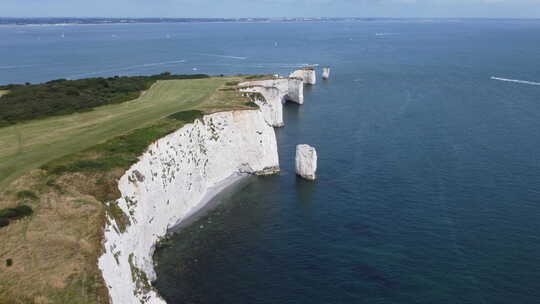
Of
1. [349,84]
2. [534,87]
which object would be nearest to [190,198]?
[349,84]

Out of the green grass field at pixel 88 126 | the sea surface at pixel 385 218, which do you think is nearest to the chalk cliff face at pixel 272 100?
the sea surface at pixel 385 218

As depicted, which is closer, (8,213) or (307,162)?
(8,213)

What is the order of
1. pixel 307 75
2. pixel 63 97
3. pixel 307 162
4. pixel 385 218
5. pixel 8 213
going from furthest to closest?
pixel 307 75
pixel 63 97
pixel 307 162
pixel 385 218
pixel 8 213

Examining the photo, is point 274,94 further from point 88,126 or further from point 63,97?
point 88,126

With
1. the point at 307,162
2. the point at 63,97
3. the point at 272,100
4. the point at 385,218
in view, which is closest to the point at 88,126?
the point at 63,97

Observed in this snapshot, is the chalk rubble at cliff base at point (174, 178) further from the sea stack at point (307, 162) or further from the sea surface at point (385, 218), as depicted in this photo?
the sea surface at point (385, 218)
